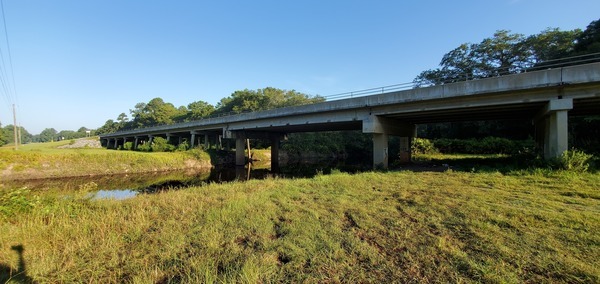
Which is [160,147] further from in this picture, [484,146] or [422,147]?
[484,146]

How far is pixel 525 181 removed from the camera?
10.2m

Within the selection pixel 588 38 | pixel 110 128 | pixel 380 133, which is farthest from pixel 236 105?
pixel 110 128

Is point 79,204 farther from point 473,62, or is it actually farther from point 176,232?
point 473,62

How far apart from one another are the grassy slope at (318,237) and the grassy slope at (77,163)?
914 inches

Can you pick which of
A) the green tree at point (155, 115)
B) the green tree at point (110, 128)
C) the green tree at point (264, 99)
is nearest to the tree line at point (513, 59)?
the green tree at point (264, 99)

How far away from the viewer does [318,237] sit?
5086 millimetres

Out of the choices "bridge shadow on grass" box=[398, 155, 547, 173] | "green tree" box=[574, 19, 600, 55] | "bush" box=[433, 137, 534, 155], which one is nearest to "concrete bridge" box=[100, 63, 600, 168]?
"bridge shadow on grass" box=[398, 155, 547, 173]

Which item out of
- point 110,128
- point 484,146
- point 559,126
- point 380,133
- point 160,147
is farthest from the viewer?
point 110,128

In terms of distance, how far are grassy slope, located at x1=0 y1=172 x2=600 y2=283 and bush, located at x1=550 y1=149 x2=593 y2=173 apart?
3.31 metres

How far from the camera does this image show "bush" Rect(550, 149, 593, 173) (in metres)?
11.2

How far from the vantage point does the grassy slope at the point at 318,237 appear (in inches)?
149

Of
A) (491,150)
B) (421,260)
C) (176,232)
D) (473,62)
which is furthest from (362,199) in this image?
(473,62)

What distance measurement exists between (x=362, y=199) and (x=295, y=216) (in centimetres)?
271

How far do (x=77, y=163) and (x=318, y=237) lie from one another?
32.3m
